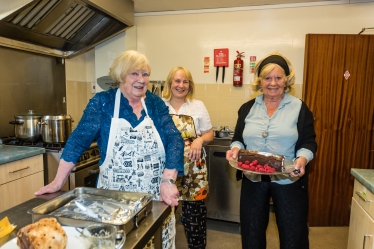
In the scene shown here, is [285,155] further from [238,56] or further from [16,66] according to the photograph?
[16,66]

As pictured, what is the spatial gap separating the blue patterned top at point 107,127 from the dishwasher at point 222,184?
132cm

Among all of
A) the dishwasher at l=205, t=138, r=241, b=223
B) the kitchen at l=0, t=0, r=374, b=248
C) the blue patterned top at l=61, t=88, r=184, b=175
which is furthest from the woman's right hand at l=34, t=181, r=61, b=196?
the kitchen at l=0, t=0, r=374, b=248

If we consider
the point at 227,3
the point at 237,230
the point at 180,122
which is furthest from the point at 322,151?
the point at 227,3

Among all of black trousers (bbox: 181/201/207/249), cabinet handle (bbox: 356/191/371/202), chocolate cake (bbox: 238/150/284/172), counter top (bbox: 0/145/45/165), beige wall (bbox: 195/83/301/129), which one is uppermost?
beige wall (bbox: 195/83/301/129)

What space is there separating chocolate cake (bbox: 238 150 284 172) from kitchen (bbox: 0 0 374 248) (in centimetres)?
158

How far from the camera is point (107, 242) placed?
0.72 m

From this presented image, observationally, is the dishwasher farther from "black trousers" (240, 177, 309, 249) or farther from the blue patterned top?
the blue patterned top

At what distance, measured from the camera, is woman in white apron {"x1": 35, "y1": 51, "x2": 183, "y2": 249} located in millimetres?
1332

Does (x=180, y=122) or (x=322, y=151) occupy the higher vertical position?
(x=180, y=122)

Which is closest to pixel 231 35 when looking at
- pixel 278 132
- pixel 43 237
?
pixel 278 132

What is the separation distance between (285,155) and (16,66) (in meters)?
2.32

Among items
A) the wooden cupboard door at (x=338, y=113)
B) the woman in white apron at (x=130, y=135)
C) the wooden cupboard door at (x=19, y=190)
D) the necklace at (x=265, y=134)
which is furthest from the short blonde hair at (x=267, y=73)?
the wooden cupboard door at (x=19, y=190)

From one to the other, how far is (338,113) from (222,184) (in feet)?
A: 4.27

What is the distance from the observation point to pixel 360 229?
149cm
